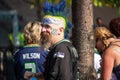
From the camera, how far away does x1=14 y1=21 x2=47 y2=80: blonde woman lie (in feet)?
21.1

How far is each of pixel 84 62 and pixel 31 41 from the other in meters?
1.04

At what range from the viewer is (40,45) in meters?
6.54

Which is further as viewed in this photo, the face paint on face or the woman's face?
the woman's face

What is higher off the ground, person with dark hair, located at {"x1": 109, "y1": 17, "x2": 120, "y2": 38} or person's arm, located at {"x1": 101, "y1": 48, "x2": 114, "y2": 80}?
person with dark hair, located at {"x1": 109, "y1": 17, "x2": 120, "y2": 38}

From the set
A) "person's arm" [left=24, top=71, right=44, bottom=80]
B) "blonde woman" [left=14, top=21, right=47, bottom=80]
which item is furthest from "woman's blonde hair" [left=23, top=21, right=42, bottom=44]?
"person's arm" [left=24, top=71, right=44, bottom=80]

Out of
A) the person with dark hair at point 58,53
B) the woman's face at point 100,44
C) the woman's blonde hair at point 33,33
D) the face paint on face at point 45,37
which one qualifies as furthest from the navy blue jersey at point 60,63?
the woman's face at point 100,44

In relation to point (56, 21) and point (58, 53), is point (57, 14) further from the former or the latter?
point (58, 53)

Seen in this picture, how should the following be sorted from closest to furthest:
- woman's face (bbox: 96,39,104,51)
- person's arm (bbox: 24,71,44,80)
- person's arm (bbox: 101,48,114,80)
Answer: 1. person's arm (bbox: 24,71,44,80)
2. person's arm (bbox: 101,48,114,80)
3. woman's face (bbox: 96,39,104,51)

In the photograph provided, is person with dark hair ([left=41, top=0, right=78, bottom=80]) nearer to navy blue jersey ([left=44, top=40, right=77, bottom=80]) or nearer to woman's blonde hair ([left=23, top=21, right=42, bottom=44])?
navy blue jersey ([left=44, top=40, right=77, bottom=80])

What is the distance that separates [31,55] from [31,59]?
0.15 ft

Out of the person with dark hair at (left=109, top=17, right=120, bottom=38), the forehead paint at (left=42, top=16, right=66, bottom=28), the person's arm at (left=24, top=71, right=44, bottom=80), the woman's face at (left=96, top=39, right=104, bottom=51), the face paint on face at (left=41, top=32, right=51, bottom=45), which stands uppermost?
the forehead paint at (left=42, top=16, right=66, bottom=28)

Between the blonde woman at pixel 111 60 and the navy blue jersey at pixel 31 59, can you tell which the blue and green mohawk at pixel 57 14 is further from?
the blonde woman at pixel 111 60

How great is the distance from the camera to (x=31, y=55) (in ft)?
21.3

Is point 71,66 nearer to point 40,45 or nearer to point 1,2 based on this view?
point 40,45
